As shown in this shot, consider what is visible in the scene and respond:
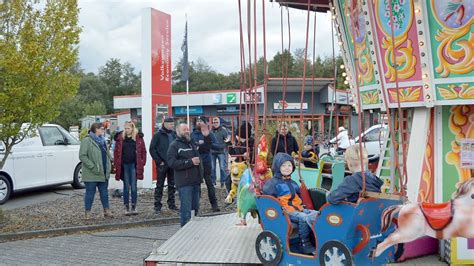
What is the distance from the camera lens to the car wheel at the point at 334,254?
396 cm

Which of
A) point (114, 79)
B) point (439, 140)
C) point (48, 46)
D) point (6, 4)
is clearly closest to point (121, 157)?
point (48, 46)

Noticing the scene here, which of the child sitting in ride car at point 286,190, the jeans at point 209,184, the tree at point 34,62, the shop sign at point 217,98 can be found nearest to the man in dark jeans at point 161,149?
the jeans at point 209,184

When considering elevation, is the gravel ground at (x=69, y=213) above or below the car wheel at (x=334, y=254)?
below

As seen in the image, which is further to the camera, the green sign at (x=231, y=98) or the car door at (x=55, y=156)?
the green sign at (x=231, y=98)

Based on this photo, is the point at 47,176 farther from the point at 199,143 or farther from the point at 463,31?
the point at 463,31

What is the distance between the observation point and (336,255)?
13.2ft

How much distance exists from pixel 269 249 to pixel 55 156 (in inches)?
324

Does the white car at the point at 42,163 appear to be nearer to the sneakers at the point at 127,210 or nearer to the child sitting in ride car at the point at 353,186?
the sneakers at the point at 127,210

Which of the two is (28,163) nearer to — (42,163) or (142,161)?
(42,163)

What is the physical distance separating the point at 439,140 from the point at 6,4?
6.39m

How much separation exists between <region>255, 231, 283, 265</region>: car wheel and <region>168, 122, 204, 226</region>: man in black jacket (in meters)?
2.14

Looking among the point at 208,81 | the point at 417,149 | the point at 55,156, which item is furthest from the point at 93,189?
the point at 208,81

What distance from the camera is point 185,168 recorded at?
6.50 meters

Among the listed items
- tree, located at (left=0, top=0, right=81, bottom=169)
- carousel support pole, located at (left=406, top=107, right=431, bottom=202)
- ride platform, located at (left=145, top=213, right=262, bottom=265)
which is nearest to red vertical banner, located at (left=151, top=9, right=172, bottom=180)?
tree, located at (left=0, top=0, right=81, bottom=169)
